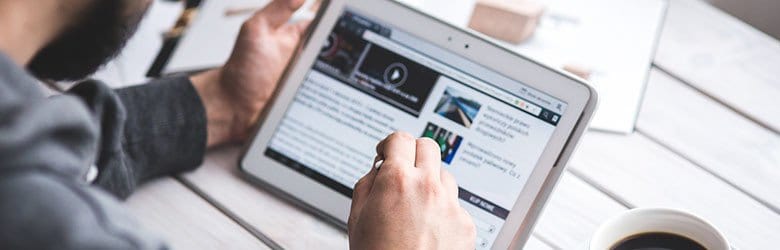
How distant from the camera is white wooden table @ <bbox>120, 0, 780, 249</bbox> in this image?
81 centimetres

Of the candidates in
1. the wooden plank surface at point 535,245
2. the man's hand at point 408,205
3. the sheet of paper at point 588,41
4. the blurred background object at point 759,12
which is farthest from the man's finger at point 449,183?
the blurred background object at point 759,12

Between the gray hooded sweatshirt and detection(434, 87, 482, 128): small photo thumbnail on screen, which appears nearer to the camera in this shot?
the gray hooded sweatshirt

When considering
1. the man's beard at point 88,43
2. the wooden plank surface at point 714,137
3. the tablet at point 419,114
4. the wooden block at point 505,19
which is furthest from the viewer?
the wooden block at point 505,19

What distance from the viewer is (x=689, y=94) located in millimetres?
958

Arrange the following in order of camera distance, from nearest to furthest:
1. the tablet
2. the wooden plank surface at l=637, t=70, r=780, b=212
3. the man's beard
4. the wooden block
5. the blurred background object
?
the man's beard → the tablet → the wooden plank surface at l=637, t=70, r=780, b=212 → the wooden block → the blurred background object

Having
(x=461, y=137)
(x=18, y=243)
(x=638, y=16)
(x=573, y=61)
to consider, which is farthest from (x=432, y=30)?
(x=18, y=243)

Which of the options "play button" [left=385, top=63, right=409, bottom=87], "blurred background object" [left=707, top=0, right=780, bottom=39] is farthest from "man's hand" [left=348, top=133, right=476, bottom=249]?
"blurred background object" [left=707, top=0, right=780, bottom=39]

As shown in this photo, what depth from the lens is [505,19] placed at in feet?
3.22

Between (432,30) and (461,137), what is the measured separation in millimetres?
102

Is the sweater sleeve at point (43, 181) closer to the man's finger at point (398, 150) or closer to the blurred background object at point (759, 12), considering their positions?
the man's finger at point (398, 150)

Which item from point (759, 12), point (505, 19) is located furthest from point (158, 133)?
point (759, 12)

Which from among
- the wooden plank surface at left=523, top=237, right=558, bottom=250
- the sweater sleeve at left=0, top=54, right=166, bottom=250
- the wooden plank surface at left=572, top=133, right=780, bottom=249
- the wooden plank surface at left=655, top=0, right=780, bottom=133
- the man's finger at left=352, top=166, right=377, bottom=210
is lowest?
the sweater sleeve at left=0, top=54, right=166, bottom=250

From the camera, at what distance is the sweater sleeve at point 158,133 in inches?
32.1

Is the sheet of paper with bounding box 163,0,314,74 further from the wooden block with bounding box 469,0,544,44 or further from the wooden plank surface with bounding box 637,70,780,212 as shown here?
the wooden plank surface with bounding box 637,70,780,212
